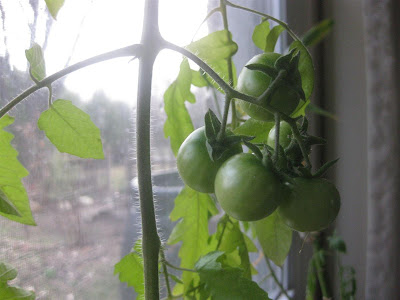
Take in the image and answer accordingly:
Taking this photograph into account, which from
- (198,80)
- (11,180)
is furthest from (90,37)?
(11,180)

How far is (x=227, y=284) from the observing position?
13.5 inches

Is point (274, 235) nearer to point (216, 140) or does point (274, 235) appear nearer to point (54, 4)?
point (216, 140)

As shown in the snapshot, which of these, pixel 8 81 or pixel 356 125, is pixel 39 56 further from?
pixel 356 125

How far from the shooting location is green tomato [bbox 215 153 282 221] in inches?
10.3

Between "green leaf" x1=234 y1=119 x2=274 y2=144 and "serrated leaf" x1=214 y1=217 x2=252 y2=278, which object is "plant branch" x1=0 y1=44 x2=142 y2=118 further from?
"serrated leaf" x1=214 y1=217 x2=252 y2=278

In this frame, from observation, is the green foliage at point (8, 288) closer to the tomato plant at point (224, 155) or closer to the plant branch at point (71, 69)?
the tomato plant at point (224, 155)

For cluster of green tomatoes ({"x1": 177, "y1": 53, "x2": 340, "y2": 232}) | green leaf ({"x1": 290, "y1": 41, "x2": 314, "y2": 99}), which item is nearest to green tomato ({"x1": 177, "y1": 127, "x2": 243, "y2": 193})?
cluster of green tomatoes ({"x1": 177, "y1": 53, "x2": 340, "y2": 232})

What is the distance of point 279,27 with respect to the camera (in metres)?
0.45

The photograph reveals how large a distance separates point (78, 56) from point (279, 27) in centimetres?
27

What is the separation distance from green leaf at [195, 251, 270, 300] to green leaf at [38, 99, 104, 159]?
0.50 feet

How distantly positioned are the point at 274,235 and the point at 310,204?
6.9 inches

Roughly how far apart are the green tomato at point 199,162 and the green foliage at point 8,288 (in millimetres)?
169

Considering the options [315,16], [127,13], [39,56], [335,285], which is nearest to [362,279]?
[335,285]

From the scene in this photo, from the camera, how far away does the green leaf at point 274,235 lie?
442 millimetres
